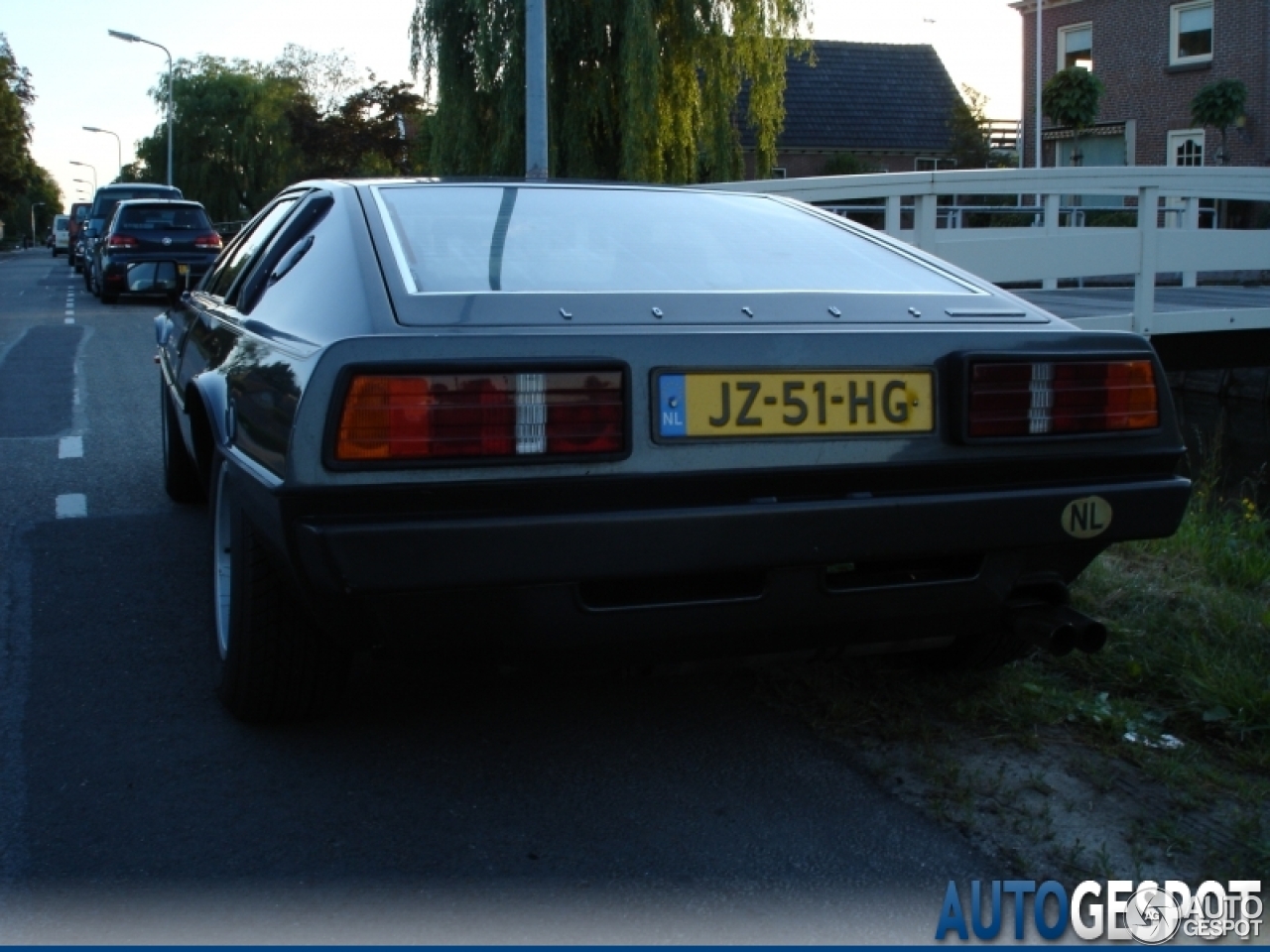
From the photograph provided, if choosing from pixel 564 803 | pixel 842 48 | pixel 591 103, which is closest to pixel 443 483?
pixel 564 803

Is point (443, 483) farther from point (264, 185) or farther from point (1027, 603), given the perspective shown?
point (264, 185)

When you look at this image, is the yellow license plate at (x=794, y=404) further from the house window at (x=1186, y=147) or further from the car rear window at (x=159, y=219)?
the house window at (x=1186, y=147)

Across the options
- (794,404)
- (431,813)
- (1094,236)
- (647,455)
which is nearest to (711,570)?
(647,455)

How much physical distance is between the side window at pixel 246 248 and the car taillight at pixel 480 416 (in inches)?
73.1

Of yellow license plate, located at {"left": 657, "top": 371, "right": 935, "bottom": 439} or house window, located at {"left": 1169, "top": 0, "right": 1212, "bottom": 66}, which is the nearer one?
yellow license plate, located at {"left": 657, "top": 371, "right": 935, "bottom": 439}

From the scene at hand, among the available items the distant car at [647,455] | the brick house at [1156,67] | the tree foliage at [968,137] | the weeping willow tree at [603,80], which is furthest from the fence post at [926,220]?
the tree foliage at [968,137]

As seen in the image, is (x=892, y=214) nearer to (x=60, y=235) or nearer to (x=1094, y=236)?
(x=1094, y=236)

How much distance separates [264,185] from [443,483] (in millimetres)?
61742

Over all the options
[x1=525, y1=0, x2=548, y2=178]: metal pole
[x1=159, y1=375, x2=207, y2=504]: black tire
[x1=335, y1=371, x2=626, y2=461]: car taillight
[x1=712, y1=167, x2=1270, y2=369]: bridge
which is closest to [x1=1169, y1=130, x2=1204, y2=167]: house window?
[x1=712, y1=167, x2=1270, y2=369]: bridge

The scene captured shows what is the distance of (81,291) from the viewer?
27641 mm

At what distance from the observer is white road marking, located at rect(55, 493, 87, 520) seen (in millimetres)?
6156

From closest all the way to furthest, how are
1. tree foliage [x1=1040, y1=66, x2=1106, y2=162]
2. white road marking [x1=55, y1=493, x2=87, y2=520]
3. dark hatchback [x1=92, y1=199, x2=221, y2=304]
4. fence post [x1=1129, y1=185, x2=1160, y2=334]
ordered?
white road marking [x1=55, y1=493, x2=87, y2=520]
fence post [x1=1129, y1=185, x2=1160, y2=334]
dark hatchback [x1=92, y1=199, x2=221, y2=304]
tree foliage [x1=1040, y1=66, x2=1106, y2=162]

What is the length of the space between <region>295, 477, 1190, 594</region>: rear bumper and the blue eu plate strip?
16 centimetres

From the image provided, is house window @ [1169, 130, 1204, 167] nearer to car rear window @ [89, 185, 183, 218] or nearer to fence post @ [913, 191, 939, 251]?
car rear window @ [89, 185, 183, 218]
